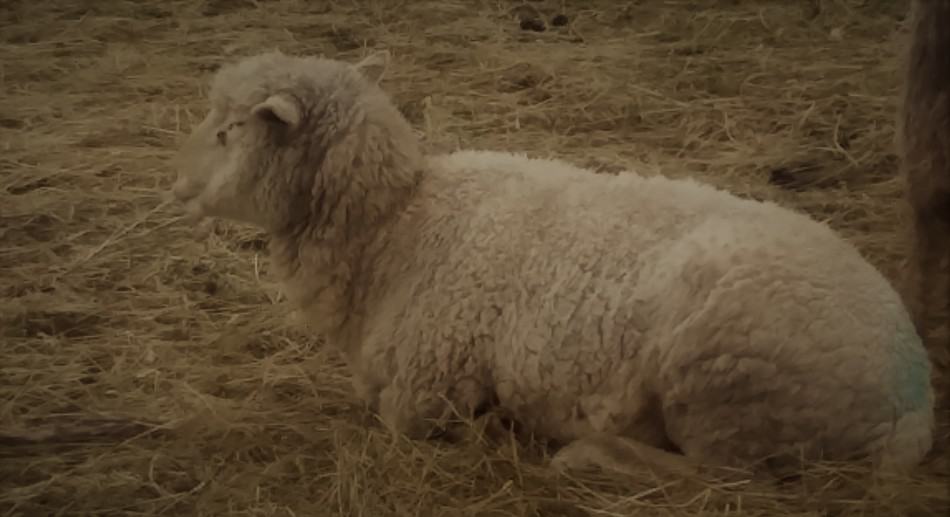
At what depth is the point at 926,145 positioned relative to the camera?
3104 millimetres

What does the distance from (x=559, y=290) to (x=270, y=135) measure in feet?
3.33

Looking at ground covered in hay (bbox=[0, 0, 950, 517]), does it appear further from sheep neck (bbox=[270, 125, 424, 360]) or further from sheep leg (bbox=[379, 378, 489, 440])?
sheep neck (bbox=[270, 125, 424, 360])

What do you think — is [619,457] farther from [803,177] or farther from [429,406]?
[803,177]

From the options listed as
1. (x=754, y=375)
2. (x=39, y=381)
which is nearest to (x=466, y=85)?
(x=39, y=381)

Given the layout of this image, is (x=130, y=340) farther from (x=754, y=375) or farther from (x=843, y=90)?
(x=843, y=90)

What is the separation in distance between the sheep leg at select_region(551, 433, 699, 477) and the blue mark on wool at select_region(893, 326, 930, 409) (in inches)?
22.1

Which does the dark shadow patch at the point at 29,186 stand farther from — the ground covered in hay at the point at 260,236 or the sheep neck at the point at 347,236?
the sheep neck at the point at 347,236

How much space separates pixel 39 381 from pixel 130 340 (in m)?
0.38

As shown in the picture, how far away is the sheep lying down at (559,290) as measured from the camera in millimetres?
2836

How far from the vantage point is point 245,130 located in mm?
3430

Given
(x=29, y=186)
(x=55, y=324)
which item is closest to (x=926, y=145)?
(x=55, y=324)

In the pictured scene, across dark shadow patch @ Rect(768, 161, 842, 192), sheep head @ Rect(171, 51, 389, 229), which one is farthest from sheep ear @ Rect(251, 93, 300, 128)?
dark shadow patch @ Rect(768, 161, 842, 192)

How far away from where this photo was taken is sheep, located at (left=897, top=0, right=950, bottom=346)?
2971 mm

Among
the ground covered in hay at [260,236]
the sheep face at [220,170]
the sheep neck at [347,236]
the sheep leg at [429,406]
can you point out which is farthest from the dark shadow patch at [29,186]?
the sheep leg at [429,406]
